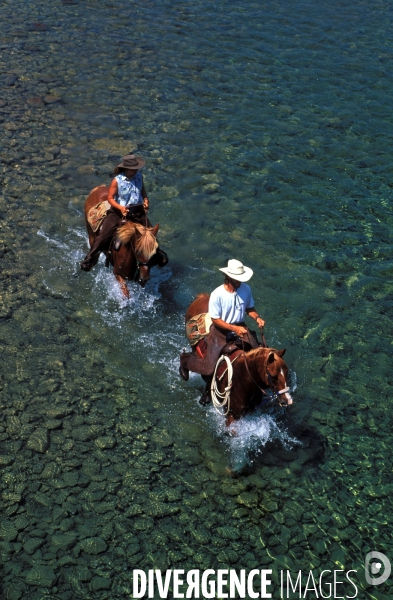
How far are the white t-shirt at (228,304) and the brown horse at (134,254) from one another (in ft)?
8.13

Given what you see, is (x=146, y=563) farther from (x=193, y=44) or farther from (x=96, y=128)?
(x=193, y=44)

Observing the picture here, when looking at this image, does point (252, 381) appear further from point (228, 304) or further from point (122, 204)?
point (122, 204)

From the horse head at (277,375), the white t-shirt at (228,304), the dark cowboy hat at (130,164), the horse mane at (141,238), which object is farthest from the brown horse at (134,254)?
the horse head at (277,375)

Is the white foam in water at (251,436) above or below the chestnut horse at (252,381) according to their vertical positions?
below

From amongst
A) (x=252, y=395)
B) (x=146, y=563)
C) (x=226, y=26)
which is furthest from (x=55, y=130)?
(x=146, y=563)

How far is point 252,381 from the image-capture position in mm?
10336

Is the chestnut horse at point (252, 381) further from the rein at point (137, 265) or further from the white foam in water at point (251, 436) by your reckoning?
the rein at point (137, 265)

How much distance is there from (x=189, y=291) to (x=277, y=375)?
524 centimetres

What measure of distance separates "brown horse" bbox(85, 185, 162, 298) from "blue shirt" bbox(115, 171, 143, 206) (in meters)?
0.58

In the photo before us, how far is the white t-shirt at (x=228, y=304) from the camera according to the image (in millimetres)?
11031

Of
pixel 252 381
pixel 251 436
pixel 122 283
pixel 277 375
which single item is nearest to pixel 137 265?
pixel 122 283

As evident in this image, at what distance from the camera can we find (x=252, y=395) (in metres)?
10.7

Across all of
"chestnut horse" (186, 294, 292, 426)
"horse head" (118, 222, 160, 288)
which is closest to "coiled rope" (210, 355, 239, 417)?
"chestnut horse" (186, 294, 292, 426)

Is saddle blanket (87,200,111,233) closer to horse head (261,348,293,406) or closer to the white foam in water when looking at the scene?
the white foam in water
